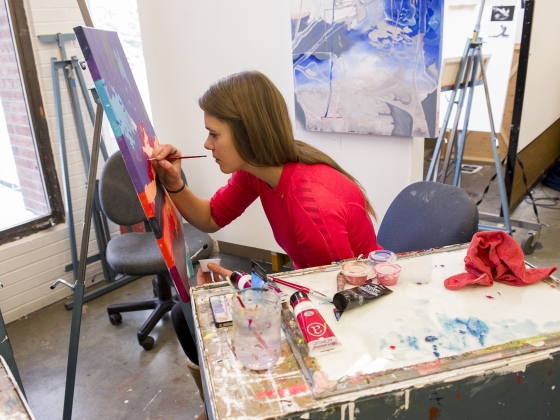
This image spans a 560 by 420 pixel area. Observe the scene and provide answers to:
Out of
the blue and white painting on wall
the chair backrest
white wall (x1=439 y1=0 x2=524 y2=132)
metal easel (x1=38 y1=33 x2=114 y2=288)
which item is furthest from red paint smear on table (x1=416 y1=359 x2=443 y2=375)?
white wall (x1=439 y1=0 x2=524 y2=132)

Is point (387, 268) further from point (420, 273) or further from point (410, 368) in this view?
point (410, 368)

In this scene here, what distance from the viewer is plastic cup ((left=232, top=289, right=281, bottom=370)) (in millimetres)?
853

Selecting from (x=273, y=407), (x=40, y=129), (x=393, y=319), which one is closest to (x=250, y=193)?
(x=393, y=319)

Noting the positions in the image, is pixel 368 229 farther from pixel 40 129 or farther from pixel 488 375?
pixel 40 129

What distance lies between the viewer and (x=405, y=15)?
193 cm

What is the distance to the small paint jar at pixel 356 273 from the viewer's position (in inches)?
43.7

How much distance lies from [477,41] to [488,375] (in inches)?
80.9

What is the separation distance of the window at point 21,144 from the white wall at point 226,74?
62 cm

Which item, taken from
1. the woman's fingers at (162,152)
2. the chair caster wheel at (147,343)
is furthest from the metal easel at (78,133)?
the woman's fingers at (162,152)

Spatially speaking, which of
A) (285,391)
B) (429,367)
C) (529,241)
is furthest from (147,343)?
(529,241)

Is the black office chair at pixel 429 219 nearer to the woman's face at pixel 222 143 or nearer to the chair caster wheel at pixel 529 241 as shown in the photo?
the woman's face at pixel 222 143

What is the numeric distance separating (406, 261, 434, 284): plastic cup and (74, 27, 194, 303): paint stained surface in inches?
21.7

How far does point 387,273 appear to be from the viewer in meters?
1.11

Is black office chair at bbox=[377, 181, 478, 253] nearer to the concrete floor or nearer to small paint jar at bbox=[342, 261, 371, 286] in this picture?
small paint jar at bbox=[342, 261, 371, 286]
